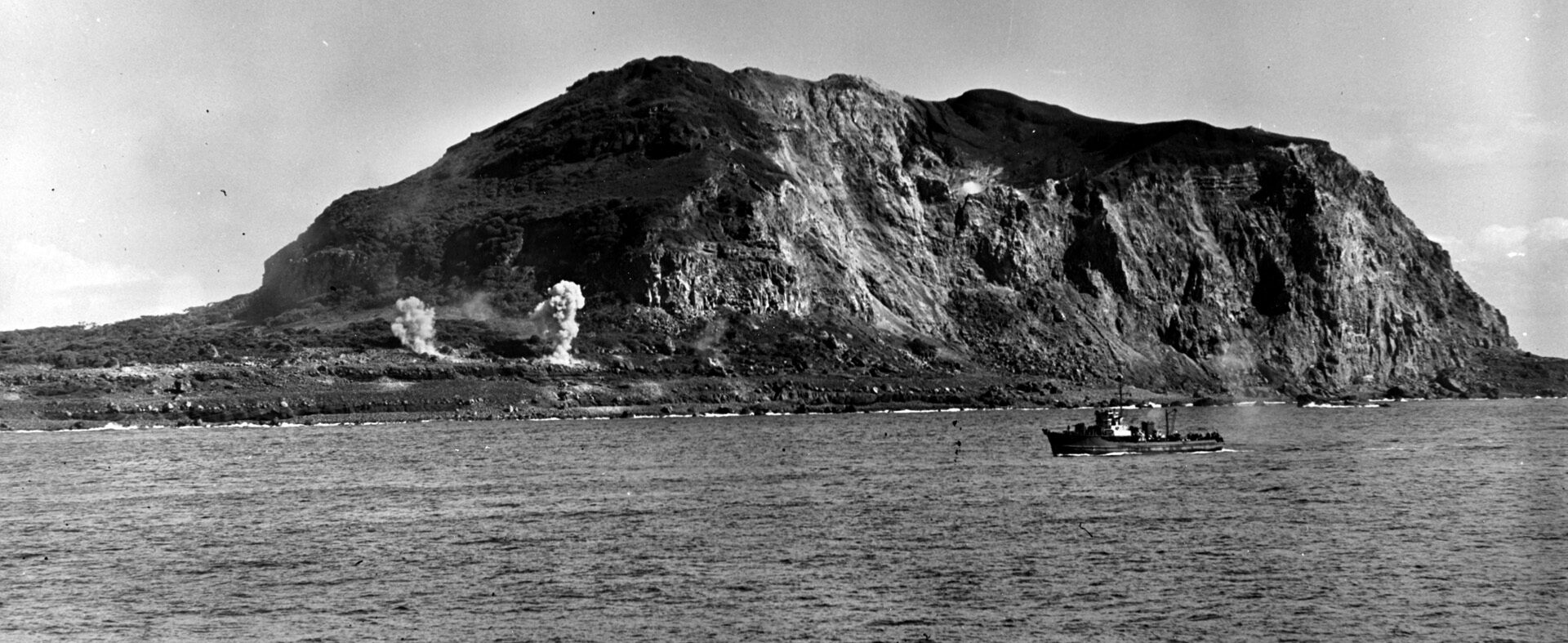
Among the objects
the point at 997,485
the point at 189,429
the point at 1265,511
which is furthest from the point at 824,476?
the point at 189,429

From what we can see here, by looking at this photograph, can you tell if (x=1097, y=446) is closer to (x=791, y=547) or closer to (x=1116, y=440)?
(x=1116, y=440)

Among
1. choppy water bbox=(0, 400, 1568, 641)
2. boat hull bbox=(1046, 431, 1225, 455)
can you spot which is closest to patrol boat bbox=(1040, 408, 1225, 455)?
boat hull bbox=(1046, 431, 1225, 455)

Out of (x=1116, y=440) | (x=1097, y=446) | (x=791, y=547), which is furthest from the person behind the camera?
(x=1116, y=440)

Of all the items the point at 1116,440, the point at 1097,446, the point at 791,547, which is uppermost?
the point at 1116,440

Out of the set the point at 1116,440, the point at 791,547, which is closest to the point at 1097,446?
the point at 1116,440

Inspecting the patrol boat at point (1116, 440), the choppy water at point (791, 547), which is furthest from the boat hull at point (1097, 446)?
the choppy water at point (791, 547)

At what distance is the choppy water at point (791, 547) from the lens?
5512 cm

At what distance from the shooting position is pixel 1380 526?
78.0m

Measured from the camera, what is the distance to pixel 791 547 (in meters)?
71.2

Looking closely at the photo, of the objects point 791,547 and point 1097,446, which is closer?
point 791,547

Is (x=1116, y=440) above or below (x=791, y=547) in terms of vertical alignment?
above

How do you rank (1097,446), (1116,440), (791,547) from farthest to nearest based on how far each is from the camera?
(1116,440)
(1097,446)
(791,547)

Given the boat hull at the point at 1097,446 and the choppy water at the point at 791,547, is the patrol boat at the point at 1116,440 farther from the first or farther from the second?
the choppy water at the point at 791,547

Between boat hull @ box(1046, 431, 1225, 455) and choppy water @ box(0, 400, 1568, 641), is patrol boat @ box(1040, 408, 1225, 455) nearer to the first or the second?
boat hull @ box(1046, 431, 1225, 455)
